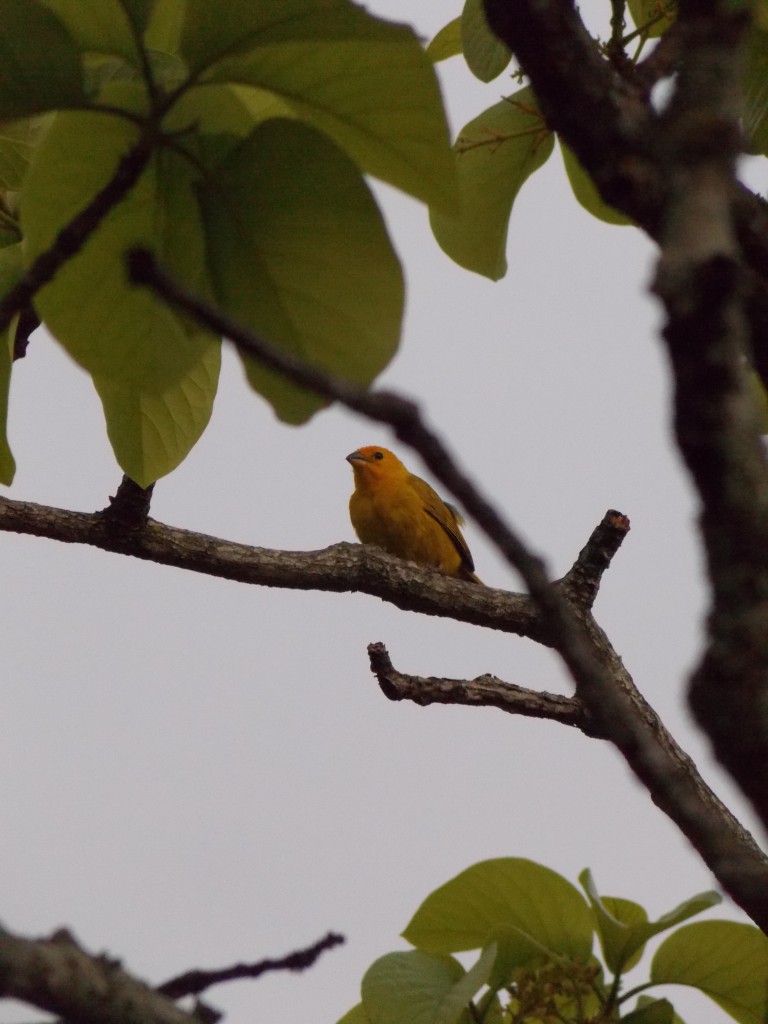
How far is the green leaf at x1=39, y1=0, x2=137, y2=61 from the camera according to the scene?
1333 millimetres

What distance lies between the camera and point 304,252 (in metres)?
1.38

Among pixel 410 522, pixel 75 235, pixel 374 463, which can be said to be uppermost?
pixel 374 463

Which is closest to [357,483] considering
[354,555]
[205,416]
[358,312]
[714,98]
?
[354,555]

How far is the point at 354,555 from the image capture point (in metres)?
3.65

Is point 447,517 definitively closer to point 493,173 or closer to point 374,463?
point 374,463

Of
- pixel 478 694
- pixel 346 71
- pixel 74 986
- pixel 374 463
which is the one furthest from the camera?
pixel 374 463

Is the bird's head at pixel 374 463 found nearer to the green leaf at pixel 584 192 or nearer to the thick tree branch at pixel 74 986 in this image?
the green leaf at pixel 584 192

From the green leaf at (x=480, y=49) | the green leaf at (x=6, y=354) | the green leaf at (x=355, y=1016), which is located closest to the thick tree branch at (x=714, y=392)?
the green leaf at (x=6, y=354)

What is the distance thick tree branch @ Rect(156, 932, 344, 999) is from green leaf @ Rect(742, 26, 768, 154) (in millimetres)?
1740

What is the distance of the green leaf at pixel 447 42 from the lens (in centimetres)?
303

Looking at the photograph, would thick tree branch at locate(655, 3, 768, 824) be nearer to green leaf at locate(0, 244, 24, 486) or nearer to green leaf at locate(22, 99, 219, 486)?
green leaf at locate(22, 99, 219, 486)

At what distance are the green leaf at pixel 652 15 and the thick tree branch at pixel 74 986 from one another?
214cm

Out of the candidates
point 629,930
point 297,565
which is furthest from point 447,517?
point 629,930

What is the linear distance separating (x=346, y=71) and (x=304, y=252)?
0.20m
